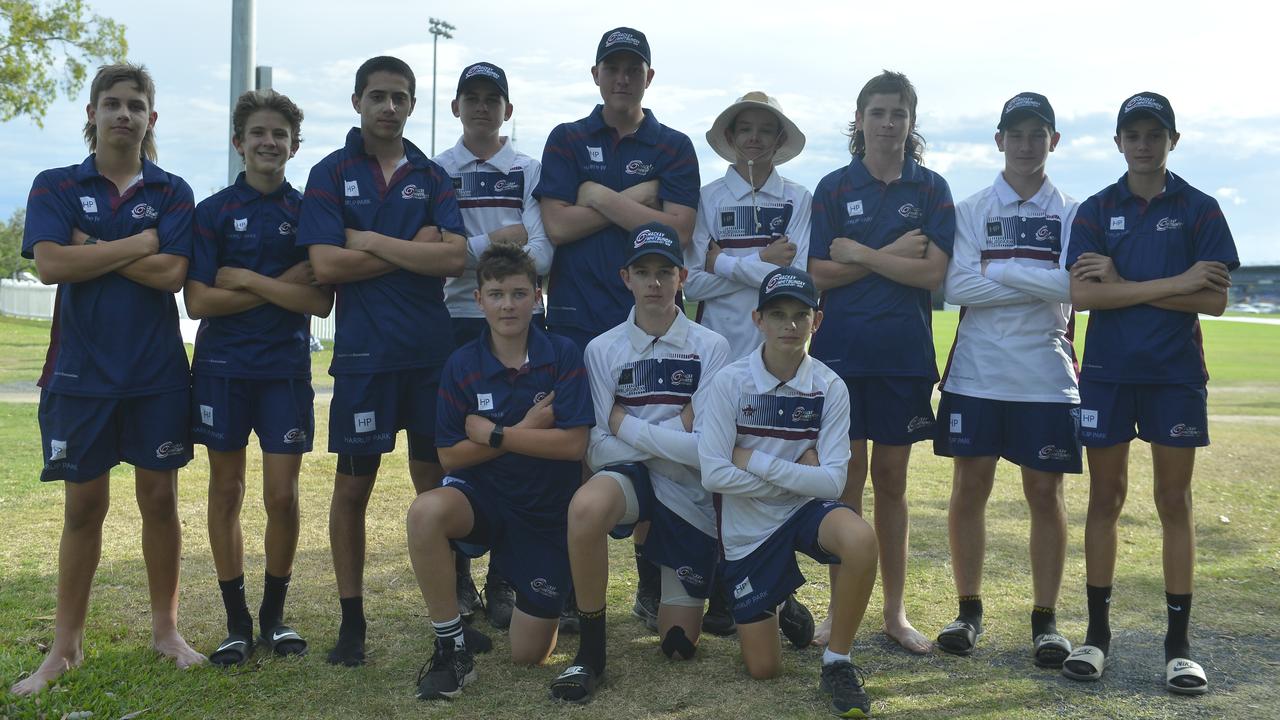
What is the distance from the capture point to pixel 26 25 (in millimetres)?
23812

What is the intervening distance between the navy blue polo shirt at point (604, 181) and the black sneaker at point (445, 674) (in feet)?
5.54

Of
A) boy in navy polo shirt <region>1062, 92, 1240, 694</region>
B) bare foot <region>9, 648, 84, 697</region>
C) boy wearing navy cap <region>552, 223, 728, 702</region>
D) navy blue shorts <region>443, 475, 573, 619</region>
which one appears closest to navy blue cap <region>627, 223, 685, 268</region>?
boy wearing navy cap <region>552, 223, 728, 702</region>

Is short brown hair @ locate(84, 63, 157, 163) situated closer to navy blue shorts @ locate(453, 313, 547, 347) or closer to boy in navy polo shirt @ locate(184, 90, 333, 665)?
boy in navy polo shirt @ locate(184, 90, 333, 665)

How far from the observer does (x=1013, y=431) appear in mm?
4957

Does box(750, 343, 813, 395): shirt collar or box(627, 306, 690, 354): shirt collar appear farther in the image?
box(627, 306, 690, 354): shirt collar

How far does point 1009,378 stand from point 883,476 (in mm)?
753

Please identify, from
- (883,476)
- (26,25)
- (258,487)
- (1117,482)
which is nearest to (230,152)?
(258,487)

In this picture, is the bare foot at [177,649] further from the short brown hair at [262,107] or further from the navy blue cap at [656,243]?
the navy blue cap at [656,243]

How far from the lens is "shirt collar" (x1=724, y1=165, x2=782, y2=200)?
519cm

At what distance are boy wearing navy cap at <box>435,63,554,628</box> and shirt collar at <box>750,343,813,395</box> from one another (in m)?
1.32

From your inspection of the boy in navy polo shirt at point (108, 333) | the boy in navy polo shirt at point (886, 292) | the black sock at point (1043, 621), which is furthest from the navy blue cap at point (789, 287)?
the boy in navy polo shirt at point (108, 333)

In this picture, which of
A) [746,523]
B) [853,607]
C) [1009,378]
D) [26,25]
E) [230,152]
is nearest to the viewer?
[853,607]

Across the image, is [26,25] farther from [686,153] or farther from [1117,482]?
[1117,482]

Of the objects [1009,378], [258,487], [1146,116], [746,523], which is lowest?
[258,487]
